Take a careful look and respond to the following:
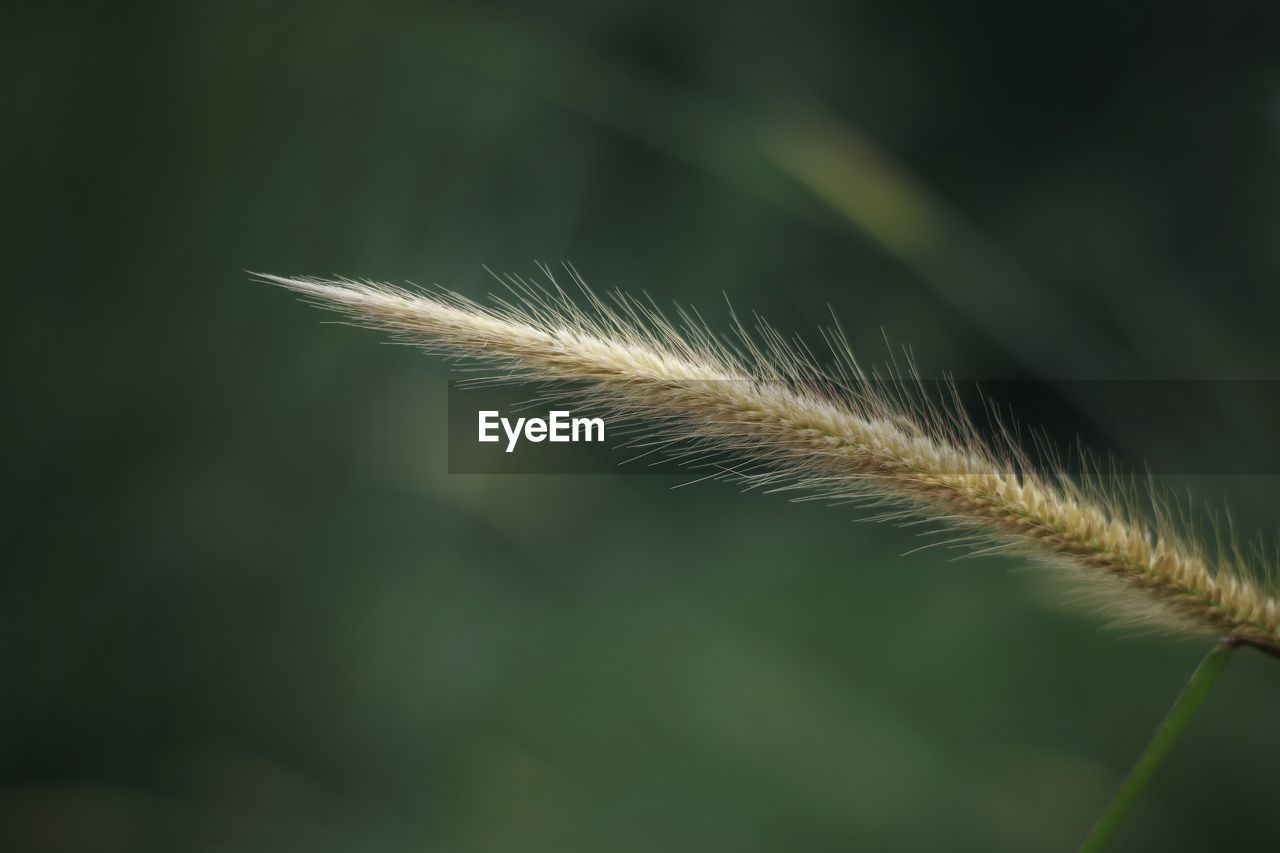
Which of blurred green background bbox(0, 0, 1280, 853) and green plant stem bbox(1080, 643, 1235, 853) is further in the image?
blurred green background bbox(0, 0, 1280, 853)

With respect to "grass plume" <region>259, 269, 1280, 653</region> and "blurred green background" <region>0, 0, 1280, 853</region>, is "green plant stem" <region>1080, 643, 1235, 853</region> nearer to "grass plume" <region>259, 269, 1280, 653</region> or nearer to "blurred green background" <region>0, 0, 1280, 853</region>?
"grass plume" <region>259, 269, 1280, 653</region>

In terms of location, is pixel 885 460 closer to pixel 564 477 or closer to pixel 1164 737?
pixel 1164 737

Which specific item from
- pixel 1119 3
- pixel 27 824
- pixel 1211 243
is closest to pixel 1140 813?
pixel 1211 243

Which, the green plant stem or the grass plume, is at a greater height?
the grass plume

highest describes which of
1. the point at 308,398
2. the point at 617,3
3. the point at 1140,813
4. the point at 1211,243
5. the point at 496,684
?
the point at 617,3

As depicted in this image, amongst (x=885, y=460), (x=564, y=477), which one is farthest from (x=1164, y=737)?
(x=564, y=477)

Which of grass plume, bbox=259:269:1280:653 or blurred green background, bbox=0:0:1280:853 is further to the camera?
blurred green background, bbox=0:0:1280:853

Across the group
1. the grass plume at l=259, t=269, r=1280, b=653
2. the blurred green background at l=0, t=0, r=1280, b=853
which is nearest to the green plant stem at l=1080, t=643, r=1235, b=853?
the grass plume at l=259, t=269, r=1280, b=653

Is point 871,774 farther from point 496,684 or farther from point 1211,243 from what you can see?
point 1211,243
